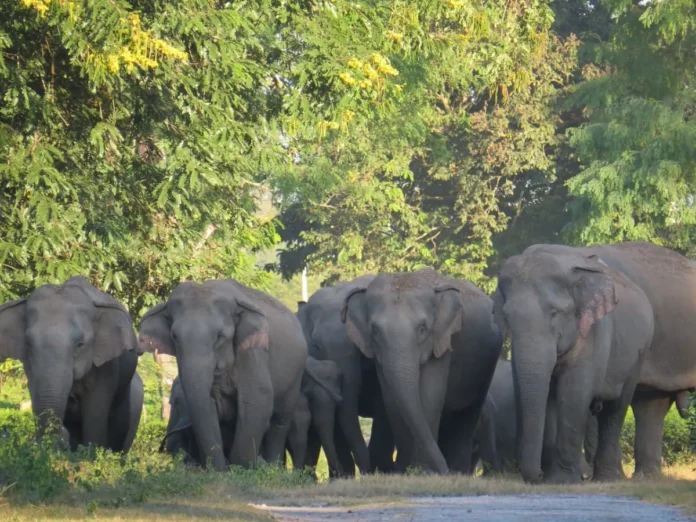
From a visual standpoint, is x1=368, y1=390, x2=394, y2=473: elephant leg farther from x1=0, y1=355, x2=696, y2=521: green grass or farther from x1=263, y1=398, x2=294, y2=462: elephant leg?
x1=0, y1=355, x2=696, y2=521: green grass

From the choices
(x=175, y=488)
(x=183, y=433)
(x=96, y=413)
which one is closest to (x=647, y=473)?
(x=183, y=433)

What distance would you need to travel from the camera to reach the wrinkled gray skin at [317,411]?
1738 centimetres

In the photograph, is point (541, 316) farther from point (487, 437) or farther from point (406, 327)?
point (487, 437)

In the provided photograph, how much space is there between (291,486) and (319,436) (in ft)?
16.1

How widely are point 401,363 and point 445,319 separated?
0.86 m

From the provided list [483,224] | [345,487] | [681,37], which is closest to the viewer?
[345,487]

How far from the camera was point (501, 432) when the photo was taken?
2003 centimetres

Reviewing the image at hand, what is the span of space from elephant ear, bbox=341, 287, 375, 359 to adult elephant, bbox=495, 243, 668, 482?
5.28 feet

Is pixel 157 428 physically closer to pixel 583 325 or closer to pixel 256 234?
pixel 256 234

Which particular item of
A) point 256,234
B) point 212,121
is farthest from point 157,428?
point 212,121

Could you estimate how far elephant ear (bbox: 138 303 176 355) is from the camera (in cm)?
1628

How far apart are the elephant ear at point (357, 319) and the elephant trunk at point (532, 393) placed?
6.79 feet

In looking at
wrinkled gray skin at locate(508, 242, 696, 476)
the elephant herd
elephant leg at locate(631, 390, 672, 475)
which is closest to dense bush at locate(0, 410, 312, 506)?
the elephant herd

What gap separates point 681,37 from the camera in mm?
28312
